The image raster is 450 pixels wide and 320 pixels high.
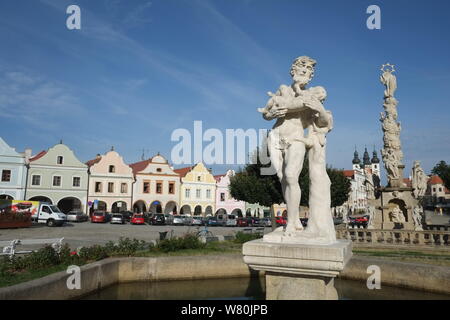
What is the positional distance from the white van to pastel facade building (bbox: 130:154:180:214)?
17255mm

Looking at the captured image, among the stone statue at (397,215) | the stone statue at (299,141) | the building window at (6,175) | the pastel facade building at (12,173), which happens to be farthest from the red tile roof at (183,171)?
the stone statue at (299,141)

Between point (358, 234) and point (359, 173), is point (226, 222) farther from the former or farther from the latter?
point (359, 173)

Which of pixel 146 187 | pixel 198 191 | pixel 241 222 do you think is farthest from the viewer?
pixel 198 191

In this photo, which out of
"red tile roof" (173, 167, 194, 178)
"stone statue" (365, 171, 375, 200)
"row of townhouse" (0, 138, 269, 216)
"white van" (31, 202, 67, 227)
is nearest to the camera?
"stone statue" (365, 171, 375, 200)

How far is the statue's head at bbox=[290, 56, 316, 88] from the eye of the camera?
4.64 metres

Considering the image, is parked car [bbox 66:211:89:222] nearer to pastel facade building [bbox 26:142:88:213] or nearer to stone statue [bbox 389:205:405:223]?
pastel facade building [bbox 26:142:88:213]

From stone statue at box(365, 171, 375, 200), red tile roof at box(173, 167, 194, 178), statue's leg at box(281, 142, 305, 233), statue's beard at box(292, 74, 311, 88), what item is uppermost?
red tile roof at box(173, 167, 194, 178)

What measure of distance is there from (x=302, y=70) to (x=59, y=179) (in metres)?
42.8

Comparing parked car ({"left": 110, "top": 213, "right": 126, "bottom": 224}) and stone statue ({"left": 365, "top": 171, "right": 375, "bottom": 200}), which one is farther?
parked car ({"left": 110, "top": 213, "right": 126, "bottom": 224})

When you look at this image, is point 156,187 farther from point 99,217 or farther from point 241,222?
point 241,222

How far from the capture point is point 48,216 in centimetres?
2966

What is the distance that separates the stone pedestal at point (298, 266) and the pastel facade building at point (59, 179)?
42365 mm

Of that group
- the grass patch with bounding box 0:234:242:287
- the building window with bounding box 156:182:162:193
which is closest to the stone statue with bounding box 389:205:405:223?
the grass patch with bounding box 0:234:242:287

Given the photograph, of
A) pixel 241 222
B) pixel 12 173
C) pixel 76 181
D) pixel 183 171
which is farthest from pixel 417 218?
pixel 183 171
